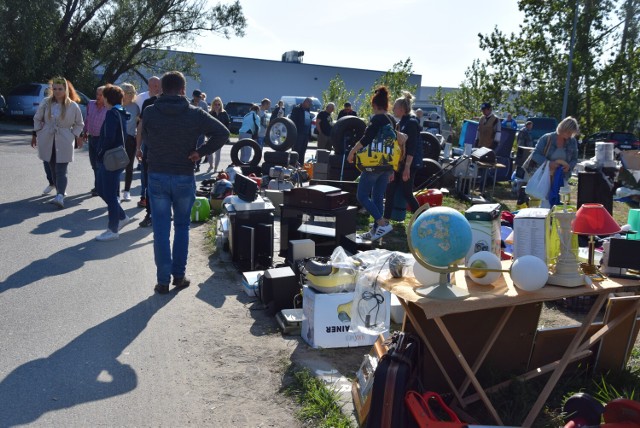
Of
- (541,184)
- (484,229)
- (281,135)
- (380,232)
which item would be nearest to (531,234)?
(484,229)

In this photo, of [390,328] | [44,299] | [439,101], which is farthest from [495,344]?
[439,101]

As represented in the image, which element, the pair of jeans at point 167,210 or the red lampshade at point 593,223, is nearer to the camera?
the red lampshade at point 593,223

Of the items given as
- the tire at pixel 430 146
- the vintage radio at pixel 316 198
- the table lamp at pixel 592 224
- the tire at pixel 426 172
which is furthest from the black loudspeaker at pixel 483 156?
the table lamp at pixel 592 224

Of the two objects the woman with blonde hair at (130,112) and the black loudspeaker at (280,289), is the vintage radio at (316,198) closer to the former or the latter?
the black loudspeaker at (280,289)

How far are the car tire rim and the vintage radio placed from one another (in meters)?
5.75

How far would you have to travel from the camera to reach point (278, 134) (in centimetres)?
1266

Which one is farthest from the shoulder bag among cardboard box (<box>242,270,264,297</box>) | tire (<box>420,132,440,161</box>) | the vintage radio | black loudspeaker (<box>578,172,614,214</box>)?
tire (<box>420,132,440,161</box>)

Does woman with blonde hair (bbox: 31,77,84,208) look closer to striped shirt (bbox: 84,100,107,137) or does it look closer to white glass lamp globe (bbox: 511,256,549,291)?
striped shirt (bbox: 84,100,107,137)

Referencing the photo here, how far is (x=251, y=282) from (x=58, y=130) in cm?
476

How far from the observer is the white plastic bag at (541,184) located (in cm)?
805

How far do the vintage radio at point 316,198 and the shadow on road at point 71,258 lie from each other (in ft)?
6.54

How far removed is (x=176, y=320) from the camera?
516 cm

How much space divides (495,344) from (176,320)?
2.57 meters

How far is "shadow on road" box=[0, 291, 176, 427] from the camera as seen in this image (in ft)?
12.0
